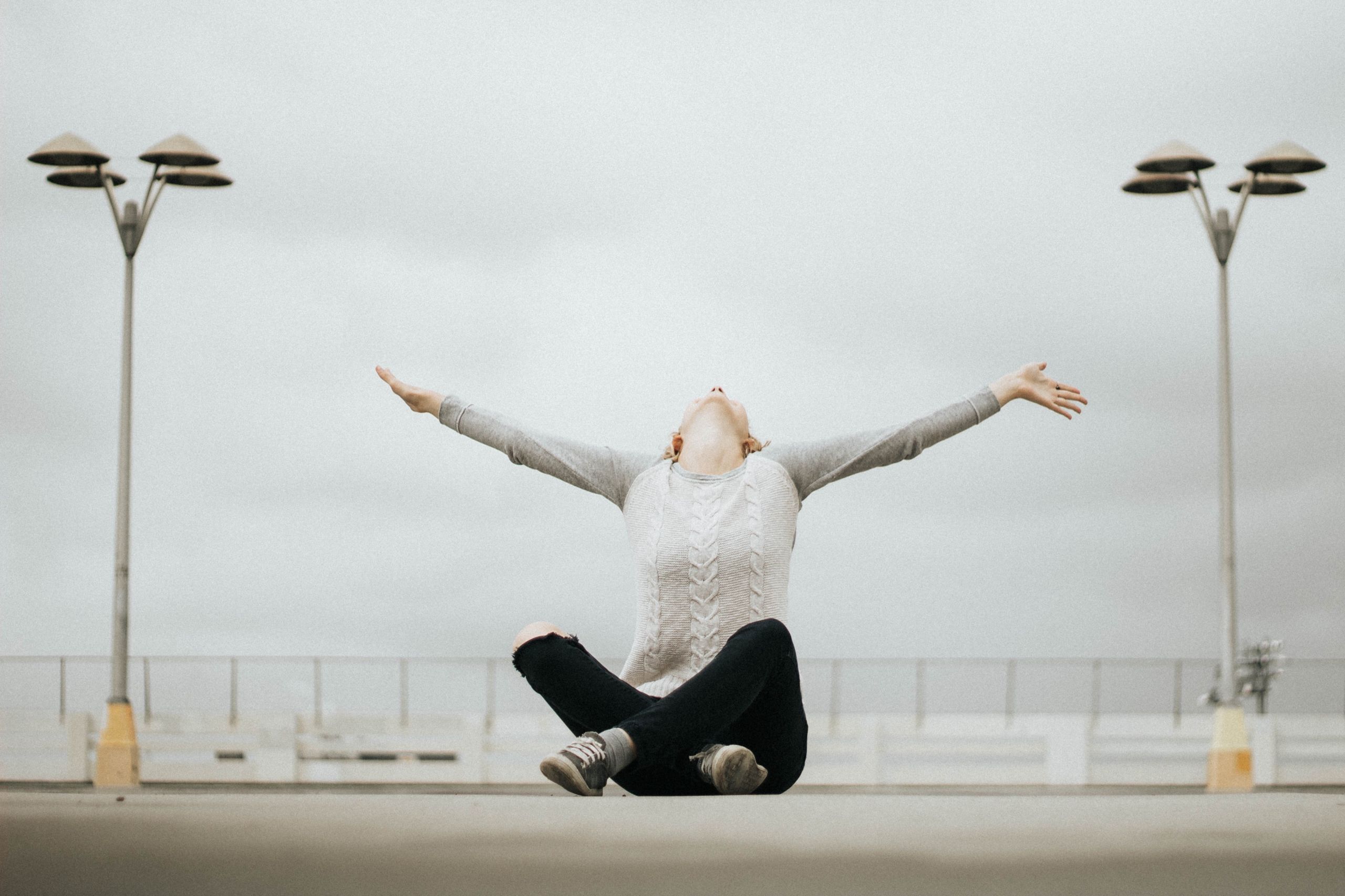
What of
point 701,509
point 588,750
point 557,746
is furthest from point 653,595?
point 557,746

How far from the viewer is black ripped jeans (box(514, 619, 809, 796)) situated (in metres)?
3.20

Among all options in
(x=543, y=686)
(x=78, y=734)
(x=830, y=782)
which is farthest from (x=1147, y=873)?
→ (x=78, y=734)

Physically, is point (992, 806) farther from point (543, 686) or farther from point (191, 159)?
point (191, 159)

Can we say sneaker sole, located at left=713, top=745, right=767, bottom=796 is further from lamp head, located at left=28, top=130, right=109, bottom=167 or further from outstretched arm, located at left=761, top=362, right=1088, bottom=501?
lamp head, located at left=28, top=130, right=109, bottom=167

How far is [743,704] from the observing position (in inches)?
132

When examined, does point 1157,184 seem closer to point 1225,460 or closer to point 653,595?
point 1225,460

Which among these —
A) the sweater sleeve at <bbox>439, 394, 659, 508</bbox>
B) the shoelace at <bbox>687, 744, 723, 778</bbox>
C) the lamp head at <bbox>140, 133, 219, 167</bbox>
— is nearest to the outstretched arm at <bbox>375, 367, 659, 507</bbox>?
the sweater sleeve at <bbox>439, 394, 659, 508</bbox>

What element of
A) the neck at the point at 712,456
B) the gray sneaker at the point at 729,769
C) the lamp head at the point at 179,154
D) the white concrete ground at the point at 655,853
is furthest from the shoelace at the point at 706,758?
the lamp head at the point at 179,154

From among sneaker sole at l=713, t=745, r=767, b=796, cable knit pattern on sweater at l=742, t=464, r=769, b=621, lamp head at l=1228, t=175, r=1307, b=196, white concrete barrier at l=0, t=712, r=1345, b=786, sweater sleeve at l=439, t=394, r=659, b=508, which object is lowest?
white concrete barrier at l=0, t=712, r=1345, b=786

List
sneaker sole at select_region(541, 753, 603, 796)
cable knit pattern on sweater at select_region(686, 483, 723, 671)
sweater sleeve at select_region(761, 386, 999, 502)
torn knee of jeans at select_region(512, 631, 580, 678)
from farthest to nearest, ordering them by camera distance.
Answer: sweater sleeve at select_region(761, 386, 999, 502), cable knit pattern on sweater at select_region(686, 483, 723, 671), torn knee of jeans at select_region(512, 631, 580, 678), sneaker sole at select_region(541, 753, 603, 796)

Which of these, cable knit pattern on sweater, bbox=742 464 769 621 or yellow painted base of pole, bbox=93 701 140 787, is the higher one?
cable knit pattern on sweater, bbox=742 464 769 621

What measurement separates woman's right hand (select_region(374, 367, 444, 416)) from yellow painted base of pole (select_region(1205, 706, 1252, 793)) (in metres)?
13.8

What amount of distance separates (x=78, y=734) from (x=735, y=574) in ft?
62.3

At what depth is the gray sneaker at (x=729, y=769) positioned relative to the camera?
10.7 ft
